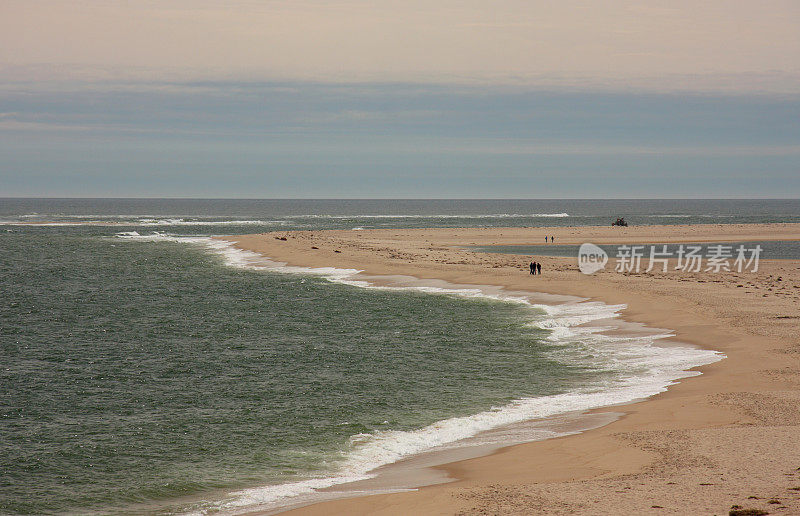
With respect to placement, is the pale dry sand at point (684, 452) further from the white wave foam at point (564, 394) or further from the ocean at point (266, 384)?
the ocean at point (266, 384)

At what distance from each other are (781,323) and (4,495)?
27951 mm

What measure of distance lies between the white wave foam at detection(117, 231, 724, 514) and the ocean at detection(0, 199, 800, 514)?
0.08m

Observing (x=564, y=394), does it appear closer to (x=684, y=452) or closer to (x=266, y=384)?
(x=684, y=452)

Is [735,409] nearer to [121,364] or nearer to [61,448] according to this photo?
[61,448]

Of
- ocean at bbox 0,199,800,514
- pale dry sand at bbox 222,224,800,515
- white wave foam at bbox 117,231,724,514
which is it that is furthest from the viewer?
ocean at bbox 0,199,800,514

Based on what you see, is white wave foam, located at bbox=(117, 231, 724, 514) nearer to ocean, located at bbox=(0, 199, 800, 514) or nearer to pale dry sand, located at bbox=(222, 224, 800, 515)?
ocean, located at bbox=(0, 199, 800, 514)

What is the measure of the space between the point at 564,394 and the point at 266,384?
363 inches

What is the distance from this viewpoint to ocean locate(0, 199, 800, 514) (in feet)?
49.6

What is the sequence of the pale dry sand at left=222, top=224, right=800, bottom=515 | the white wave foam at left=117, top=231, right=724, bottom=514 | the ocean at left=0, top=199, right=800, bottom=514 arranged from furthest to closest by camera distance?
the ocean at left=0, top=199, right=800, bottom=514 < the white wave foam at left=117, top=231, right=724, bottom=514 < the pale dry sand at left=222, top=224, right=800, bottom=515

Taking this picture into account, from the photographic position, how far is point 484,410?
1984 centimetres

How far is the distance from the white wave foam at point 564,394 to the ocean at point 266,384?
0.08 m

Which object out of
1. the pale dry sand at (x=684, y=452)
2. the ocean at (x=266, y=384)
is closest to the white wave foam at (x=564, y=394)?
the ocean at (x=266, y=384)

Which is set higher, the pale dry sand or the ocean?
the pale dry sand

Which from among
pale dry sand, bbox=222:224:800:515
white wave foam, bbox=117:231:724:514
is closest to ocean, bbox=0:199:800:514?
white wave foam, bbox=117:231:724:514
